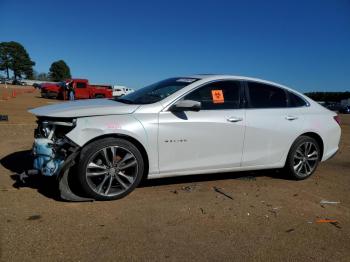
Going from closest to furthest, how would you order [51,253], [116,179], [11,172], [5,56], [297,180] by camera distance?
[51,253] < [116,179] < [11,172] < [297,180] < [5,56]

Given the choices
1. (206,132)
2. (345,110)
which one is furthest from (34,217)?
(345,110)

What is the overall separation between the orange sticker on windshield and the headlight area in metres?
1.95

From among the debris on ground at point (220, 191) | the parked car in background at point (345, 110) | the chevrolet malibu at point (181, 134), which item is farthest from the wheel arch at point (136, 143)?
the parked car in background at point (345, 110)

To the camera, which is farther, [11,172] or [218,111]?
[11,172]

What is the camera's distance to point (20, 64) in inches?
4867

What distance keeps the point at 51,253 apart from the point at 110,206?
3.90 feet

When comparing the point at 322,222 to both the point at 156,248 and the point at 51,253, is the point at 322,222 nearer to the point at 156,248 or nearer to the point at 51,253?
the point at 156,248

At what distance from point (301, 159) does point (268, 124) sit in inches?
38.1

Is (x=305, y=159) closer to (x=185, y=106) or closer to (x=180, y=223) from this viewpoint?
(x=185, y=106)

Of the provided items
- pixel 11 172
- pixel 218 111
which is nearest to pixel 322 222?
pixel 218 111

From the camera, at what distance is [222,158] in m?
5.02

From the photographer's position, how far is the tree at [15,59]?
400 feet

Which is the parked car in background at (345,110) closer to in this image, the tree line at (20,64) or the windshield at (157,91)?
the windshield at (157,91)

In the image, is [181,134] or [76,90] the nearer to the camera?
[181,134]
